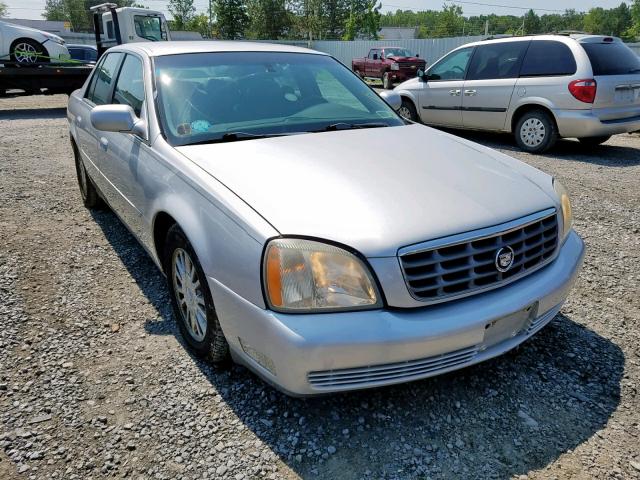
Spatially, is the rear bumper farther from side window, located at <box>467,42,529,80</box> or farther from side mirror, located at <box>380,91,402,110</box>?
side mirror, located at <box>380,91,402,110</box>

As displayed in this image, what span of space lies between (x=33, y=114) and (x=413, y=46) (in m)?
20.5

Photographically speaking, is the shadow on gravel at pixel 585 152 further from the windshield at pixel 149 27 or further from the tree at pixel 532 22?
the tree at pixel 532 22

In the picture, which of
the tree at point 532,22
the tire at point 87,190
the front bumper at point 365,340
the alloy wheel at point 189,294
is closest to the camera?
the front bumper at point 365,340

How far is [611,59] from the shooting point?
7043mm

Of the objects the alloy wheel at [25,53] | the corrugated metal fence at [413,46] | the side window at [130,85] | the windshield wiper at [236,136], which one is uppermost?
the corrugated metal fence at [413,46]

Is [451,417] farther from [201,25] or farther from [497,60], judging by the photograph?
[201,25]

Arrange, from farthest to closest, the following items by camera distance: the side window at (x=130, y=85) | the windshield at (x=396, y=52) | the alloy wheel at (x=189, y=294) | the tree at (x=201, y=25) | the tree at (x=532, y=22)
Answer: the tree at (x=532, y=22) < the tree at (x=201, y=25) < the windshield at (x=396, y=52) < the side window at (x=130, y=85) < the alloy wheel at (x=189, y=294)

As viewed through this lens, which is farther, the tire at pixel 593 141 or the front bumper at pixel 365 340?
the tire at pixel 593 141

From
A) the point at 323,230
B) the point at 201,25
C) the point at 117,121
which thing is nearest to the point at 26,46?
the point at 117,121

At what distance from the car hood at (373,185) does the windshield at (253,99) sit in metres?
0.20

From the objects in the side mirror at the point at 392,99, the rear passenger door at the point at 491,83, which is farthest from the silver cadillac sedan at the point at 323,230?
the rear passenger door at the point at 491,83

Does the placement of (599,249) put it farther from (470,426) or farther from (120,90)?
(120,90)

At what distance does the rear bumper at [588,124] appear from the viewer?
6895mm

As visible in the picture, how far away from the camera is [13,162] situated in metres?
7.15
